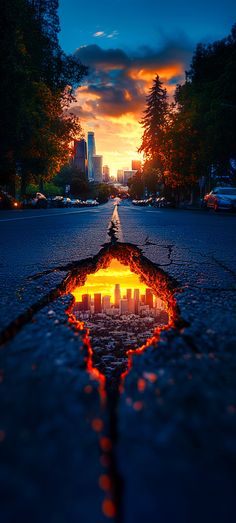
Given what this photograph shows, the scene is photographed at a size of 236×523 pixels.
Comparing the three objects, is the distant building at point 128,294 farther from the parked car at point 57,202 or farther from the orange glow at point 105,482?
the parked car at point 57,202

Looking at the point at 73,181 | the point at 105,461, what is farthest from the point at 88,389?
the point at 73,181

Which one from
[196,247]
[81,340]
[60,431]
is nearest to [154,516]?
[60,431]

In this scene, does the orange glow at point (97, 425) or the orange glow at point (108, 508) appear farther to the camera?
the orange glow at point (97, 425)

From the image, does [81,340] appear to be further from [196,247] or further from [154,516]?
[196,247]

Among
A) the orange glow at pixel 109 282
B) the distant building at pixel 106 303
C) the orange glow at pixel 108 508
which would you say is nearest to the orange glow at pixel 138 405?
the orange glow at pixel 108 508

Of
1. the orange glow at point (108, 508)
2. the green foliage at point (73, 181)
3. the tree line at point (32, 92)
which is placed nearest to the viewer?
the orange glow at point (108, 508)

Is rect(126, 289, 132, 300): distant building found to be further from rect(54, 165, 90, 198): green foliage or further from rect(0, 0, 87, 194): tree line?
rect(54, 165, 90, 198): green foliage

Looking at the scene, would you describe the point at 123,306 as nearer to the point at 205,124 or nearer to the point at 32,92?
the point at 32,92
